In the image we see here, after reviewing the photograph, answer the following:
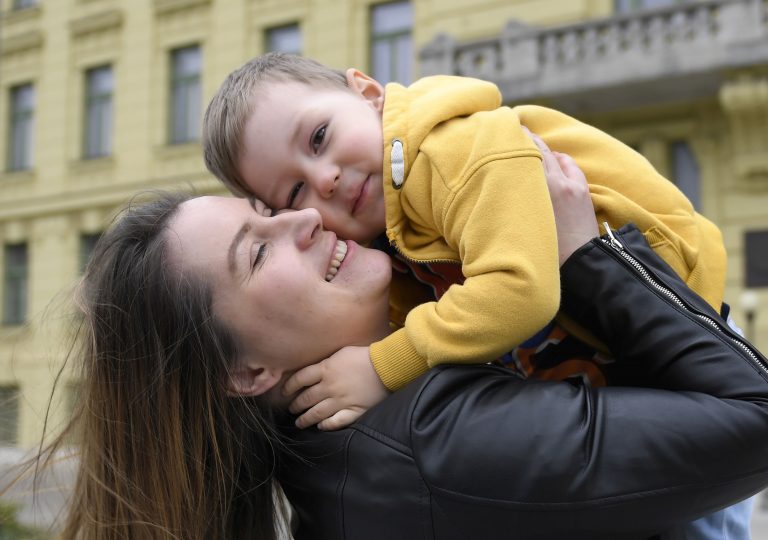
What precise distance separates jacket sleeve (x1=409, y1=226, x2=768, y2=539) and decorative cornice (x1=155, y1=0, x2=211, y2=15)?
15.5 m

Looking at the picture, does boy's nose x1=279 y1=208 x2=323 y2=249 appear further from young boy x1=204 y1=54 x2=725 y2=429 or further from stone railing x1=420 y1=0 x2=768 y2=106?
stone railing x1=420 y1=0 x2=768 y2=106

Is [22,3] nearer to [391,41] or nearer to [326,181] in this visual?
[391,41]

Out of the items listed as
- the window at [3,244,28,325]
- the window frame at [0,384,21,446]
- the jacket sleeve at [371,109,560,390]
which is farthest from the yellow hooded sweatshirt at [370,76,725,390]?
the window at [3,244,28,325]

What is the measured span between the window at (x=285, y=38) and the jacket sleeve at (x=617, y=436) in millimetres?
13971

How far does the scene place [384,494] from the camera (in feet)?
4.91

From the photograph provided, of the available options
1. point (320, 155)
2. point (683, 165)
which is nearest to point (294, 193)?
point (320, 155)

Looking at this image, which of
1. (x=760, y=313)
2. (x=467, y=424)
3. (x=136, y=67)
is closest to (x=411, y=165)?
(x=467, y=424)

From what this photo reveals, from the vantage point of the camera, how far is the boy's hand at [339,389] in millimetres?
1670

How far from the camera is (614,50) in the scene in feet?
36.6

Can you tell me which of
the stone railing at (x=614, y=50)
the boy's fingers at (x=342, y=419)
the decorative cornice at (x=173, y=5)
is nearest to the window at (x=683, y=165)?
the stone railing at (x=614, y=50)

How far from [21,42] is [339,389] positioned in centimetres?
1878

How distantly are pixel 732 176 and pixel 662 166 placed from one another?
0.90 meters

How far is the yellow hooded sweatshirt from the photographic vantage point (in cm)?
156

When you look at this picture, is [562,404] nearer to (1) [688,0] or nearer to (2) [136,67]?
(1) [688,0]
